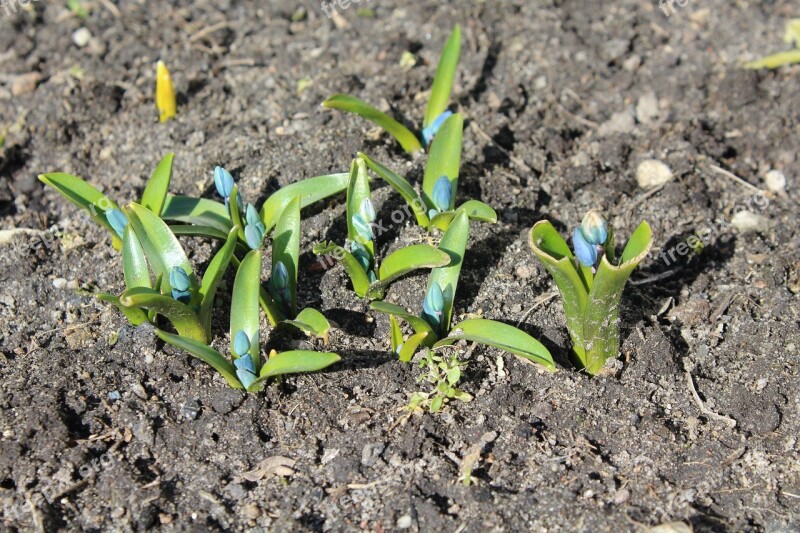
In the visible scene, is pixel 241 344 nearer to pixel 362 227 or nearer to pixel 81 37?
pixel 362 227

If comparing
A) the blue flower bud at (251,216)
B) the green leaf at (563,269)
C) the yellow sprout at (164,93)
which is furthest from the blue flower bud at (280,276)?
the yellow sprout at (164,93)

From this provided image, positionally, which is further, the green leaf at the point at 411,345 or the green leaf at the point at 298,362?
the green leaf at the point at 411,345

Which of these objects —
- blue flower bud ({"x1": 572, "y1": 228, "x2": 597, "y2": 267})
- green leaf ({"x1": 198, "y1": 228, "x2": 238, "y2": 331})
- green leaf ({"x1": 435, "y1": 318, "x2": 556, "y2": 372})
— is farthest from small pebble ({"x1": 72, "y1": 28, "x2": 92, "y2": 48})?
blue flower bud ({"x1": 572, "y1": 228, "x2": 597, "y2": 267})

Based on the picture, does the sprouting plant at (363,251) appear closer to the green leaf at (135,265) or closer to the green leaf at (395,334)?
the green leaf at (395,334)

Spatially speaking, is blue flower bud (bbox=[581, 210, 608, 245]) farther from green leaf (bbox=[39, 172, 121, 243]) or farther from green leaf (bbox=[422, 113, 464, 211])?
green leaf (bbox=[39, 172, 121, 243])

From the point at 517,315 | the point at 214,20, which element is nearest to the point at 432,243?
the point at 517,315

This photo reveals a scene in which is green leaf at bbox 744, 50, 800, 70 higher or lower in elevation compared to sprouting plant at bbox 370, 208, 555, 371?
lower

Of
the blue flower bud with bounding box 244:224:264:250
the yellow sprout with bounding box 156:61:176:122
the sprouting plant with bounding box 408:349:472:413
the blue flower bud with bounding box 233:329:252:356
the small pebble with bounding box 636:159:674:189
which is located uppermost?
the yellow sprout with bounding box 156:61:176:122
